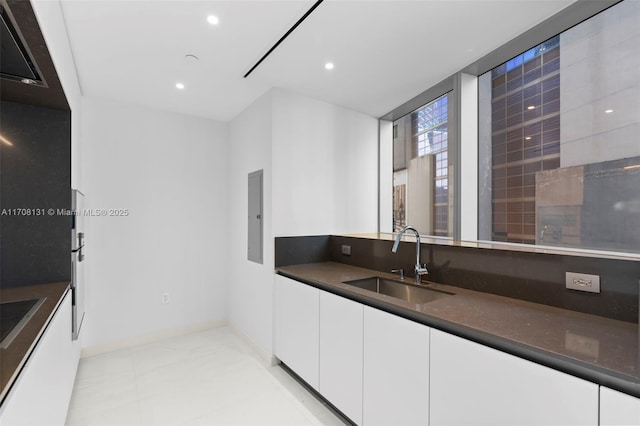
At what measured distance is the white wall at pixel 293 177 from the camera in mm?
2678

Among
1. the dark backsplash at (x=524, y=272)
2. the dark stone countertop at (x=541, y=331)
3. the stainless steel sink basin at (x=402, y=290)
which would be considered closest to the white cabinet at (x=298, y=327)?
the stainless steel sink basin at (x=402, y=290)

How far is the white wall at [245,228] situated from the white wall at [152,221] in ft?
0.68

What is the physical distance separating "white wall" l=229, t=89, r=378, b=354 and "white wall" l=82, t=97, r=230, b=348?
0.27 metres

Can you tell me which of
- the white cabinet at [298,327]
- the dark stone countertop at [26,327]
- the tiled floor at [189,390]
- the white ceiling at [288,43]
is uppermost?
the white ceiling at [288,43]

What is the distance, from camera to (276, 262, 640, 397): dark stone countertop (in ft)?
3.01

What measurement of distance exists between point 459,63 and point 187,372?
3.23 metres

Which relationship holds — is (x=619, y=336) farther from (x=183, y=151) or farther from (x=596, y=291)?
(x=183, y=151)

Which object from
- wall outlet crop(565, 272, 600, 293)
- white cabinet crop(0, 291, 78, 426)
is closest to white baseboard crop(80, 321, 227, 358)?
white cabinet crop(0, 291, 78, 426)

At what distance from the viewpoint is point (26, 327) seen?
1.26 metres

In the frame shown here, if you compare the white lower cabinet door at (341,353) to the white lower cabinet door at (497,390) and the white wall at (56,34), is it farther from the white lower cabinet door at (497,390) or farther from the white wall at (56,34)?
the white wall at (56,34)

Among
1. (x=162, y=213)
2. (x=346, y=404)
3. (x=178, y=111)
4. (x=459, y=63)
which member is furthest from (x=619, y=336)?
(x=178, y=111)

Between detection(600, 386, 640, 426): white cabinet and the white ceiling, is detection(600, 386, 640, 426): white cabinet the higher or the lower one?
the lower one

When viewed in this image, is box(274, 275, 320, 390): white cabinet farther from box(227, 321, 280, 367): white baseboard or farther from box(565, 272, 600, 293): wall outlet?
box(565, 272, 600, 293): wall outlet

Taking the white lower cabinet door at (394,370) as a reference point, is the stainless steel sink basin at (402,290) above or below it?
above
